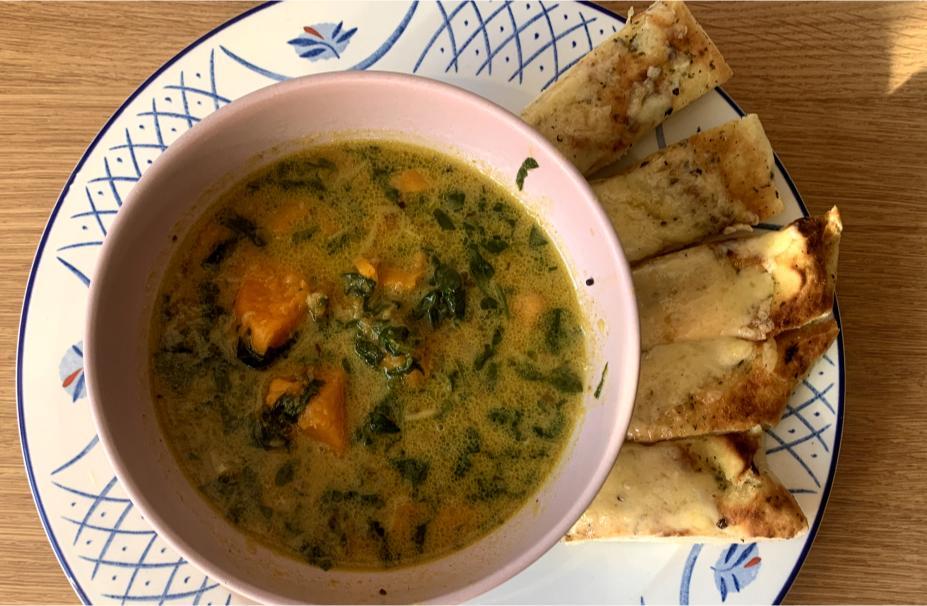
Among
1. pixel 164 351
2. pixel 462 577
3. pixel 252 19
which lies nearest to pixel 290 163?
pixel 252 19

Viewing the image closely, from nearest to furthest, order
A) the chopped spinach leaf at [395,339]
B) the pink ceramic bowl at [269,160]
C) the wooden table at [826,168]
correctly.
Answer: the pink ceramic bowl at [269,160], the chopped spinach leaf at [395,339], the wooden table at [826,168]

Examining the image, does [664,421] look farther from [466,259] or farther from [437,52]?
[437,52]

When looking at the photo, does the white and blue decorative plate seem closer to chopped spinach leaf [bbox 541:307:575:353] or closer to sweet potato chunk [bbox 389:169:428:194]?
sweet potato chunk [bbox 389:169:428:194]

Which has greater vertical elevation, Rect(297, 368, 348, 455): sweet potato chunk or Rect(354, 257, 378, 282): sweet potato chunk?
Rect(354, 257, 378, 282): sweet potato chunk

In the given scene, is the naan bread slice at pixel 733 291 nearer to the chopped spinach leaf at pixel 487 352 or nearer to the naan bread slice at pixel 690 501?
the naan bread slice at pixel 690 501

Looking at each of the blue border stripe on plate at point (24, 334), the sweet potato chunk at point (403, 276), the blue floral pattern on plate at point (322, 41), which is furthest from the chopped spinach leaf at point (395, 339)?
the blue border stripe on plate at point (24, 334)

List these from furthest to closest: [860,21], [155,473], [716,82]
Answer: [860,21]
[716,82]
[155,473]

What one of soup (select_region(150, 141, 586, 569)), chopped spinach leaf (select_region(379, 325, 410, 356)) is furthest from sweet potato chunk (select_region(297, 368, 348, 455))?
chopped spinach leaf (select_region(379, 325, 410, 356))
